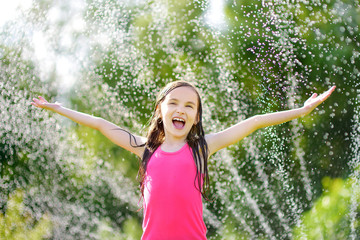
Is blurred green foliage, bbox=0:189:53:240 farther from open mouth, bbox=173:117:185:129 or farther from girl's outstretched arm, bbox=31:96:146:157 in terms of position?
open mouth, bbox=173:117:185:129

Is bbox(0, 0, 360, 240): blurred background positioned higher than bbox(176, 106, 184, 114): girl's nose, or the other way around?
bbox(0, 0, 360, 240): blurred background

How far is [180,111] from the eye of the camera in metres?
2.05

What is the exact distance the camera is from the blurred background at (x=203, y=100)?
625 cm

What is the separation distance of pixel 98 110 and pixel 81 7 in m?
1.64

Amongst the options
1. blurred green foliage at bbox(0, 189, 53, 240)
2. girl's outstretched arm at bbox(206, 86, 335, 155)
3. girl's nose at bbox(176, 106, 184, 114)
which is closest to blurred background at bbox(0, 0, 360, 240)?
blurred green foliage at bbox(0, 189, 53, 240)

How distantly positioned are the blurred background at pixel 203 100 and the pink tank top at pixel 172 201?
13.8ft

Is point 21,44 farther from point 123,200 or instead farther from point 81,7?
point 123,200

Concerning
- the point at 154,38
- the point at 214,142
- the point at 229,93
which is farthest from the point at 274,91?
the point at 214,142

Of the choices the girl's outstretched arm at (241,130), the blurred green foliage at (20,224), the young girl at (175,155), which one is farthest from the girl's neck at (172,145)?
the blurred green foliage at (20,224)

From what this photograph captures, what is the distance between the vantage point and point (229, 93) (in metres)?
6.84

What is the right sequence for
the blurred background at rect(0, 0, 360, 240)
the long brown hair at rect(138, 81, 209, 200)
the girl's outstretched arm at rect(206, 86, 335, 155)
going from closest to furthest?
the long brown hair at rect(138, 81, 209, 200) < the girl's outstretched arm at rect(206, 86, 335, 155) < the blurred background at rect(0, 0, 360, 240)

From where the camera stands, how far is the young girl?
1869 mm

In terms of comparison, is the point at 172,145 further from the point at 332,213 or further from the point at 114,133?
the point at 332,213

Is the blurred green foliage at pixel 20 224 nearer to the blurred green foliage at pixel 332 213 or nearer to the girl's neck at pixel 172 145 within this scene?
the blurred green foliage at pixel 332 213
